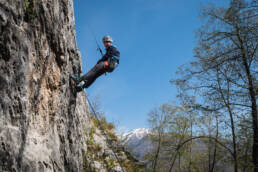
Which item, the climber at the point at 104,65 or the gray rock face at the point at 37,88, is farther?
the climber at the point at 104,65

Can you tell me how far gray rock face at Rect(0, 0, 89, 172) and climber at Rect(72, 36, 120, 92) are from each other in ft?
1.38

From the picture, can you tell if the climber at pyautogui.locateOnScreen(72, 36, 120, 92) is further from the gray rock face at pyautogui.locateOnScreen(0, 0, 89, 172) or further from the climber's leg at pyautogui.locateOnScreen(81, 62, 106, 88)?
the gray rock face at pyautogui.locateOnScreen(0, 0, 89, 172)

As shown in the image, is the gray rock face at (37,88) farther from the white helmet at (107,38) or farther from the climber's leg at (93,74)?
the white helmet at (107,38)

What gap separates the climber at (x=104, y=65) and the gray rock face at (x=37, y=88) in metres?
0.42

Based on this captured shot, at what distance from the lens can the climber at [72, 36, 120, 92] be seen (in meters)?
6.11

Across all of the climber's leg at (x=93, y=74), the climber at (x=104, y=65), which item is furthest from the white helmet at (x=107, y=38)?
the climber's leg at (x=93, y=74)

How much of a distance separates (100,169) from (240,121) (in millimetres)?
→ 5704

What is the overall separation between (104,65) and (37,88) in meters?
2.65

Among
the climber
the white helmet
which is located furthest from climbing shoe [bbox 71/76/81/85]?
the white helmet

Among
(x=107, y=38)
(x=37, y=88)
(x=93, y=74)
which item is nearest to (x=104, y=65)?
(x=93, y=74)

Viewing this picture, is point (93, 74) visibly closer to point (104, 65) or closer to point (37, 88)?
point (104, 65)

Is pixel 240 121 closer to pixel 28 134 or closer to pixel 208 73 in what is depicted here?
pixel 208 73

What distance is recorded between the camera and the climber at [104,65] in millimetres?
6105

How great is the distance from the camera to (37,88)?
423cm
